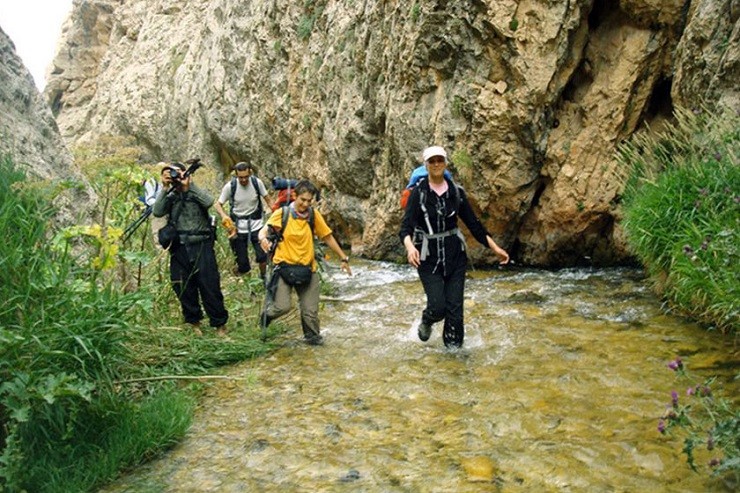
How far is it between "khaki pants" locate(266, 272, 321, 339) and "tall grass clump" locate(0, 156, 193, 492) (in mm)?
2352

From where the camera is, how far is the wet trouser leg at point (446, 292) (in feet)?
20.2

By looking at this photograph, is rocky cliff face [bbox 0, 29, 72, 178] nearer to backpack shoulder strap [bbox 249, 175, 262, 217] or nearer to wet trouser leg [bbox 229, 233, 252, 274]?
backpack shoulder strap [bbox 249, 175, 262, 217]

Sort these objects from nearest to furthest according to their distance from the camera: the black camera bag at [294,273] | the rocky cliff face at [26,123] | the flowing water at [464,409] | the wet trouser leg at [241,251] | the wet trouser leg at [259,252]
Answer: the flowing water at [464,409], the rocky cliff face at [26,123], the black camera bag at [294,273], the wet trouser leg at [241,251], the wet trouser leg at [259,252]

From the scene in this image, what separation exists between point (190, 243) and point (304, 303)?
Result: 58.0 inches

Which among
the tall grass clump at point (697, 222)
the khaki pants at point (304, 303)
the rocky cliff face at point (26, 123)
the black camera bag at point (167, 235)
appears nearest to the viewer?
the tall grass clump at point (697, 222)

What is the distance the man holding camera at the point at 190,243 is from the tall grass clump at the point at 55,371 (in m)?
2.09

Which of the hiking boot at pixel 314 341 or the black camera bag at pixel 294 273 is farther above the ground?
the black camera bag at pixel 294 273

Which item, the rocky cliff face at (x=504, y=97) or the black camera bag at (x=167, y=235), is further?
the rocky cliff face at (x=504, y=97)

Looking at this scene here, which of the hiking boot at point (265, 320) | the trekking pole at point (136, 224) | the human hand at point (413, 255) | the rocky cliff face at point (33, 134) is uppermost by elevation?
the rocky cliff face at point (33, 134)

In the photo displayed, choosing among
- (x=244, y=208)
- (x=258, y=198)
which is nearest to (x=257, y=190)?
(x=258, y=198)

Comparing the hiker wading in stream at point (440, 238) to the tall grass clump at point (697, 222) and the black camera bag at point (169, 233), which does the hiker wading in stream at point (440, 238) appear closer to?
the tall grass clump at point (697, 222)

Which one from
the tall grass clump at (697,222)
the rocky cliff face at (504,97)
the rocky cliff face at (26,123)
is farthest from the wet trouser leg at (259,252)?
the tall grass clump at (697,222)

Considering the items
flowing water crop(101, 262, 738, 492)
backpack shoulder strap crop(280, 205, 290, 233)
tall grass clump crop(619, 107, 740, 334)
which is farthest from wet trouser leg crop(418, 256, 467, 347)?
tall grass clump crop(619, 107, 740, 334)

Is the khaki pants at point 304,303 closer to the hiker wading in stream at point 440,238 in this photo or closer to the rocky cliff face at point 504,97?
the hiker wading in stream at point 440,238
